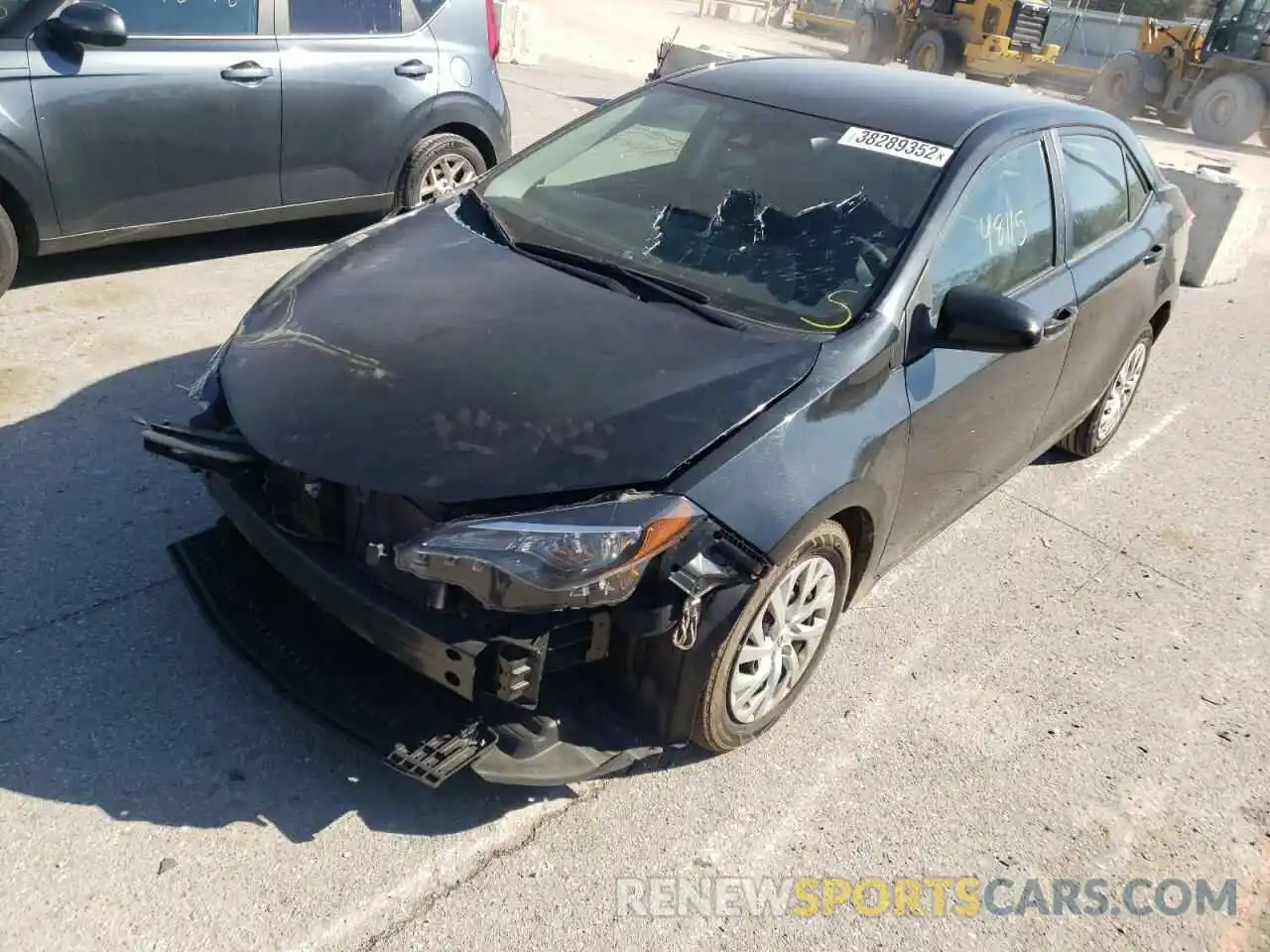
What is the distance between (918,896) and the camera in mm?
2660

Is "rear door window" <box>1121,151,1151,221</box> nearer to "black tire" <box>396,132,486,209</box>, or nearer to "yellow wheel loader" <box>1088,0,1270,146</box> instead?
"black tire" <box>396,132,486,209</box>

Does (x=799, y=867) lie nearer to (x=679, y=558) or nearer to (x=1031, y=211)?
(x=679, y=558)

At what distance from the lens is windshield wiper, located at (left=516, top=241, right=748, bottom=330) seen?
297 cm

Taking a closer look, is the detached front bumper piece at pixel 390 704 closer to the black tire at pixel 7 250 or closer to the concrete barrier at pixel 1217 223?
the black tire at pixel 7 250

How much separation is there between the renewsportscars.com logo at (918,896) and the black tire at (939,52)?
2222cm

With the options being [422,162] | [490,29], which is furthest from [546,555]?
[490,29]

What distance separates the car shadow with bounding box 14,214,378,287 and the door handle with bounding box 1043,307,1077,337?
4.56 meters

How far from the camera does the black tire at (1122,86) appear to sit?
66.7 ft

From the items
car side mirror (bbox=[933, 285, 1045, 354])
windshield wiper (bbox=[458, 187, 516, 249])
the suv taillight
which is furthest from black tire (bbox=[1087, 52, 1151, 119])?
car side mirror (bbox=[933, 285, 1045, 354])

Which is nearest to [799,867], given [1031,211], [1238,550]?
[1031,211]

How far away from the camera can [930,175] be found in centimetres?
324

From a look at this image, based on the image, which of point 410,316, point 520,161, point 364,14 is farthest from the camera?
point 364,14

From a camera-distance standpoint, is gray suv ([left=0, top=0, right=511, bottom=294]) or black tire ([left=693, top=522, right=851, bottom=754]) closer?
black tire ([left=693, top=522, right=851, bottom=754])

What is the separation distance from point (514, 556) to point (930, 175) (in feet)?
6.25
